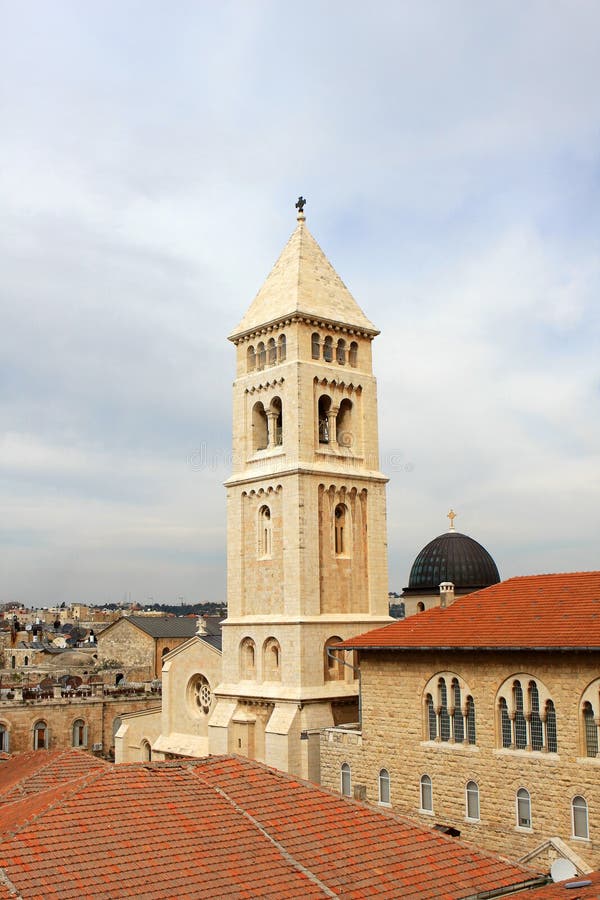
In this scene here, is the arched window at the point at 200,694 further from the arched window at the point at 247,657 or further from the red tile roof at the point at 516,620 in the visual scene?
the red tile roof at the point at 516,620

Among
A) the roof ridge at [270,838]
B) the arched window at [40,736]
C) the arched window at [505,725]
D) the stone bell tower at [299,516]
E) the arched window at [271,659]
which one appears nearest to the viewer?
the roof ridge at [270,838]

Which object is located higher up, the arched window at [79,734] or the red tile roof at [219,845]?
the red tile roof at [219,845]

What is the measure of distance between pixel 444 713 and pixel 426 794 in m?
2.60

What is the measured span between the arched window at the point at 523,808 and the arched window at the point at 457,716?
8.40 feet

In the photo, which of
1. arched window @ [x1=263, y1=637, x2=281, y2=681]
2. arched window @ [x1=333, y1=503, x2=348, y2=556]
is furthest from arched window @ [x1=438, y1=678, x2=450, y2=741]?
arched window @ [x1=333, y1=503, x2=348, y2=556]

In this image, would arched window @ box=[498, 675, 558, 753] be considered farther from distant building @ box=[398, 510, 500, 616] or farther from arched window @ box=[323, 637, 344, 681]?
distant building @ box=[398, 510, 500, 616]

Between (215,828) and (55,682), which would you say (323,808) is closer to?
(215,828)

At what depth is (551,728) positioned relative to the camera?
83.1 feet

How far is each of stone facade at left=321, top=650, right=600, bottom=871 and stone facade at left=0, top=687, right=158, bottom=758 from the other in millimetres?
29246

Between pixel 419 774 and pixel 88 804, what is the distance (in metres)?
13.4

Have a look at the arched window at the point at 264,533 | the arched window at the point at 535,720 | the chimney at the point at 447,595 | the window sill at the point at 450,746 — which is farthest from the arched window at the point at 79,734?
the arched window at the point at 535,720

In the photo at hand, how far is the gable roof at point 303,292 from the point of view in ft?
129

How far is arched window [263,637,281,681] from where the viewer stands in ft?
123

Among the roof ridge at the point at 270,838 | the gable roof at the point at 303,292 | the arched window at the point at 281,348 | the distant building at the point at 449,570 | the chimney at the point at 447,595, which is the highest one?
the gable roof at the point at 303,292
